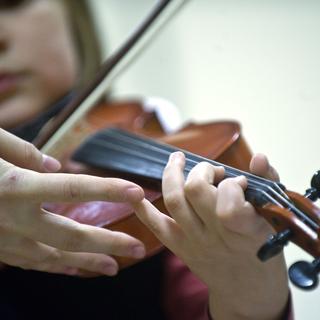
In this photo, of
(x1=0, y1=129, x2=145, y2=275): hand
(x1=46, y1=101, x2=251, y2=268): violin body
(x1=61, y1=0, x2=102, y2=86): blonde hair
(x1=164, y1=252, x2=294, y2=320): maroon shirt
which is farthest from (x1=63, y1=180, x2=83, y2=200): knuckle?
(x1=61, y1=0, x2=102, y2=86): blonde hair

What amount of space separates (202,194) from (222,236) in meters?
0.04

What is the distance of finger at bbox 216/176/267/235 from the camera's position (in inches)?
13.1

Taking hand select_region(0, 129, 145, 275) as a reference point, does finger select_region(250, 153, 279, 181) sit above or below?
above

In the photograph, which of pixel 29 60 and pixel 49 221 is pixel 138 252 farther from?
pixel 29 60

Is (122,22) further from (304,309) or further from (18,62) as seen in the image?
(304,309)

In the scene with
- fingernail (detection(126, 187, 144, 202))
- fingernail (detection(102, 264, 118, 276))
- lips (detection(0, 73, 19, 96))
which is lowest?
lips (detection(0, 73, 19, 96))

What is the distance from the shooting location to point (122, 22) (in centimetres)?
155

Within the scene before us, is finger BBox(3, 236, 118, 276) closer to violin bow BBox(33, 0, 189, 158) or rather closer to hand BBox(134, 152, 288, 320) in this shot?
hand BBox(134, 152, 288, 320)

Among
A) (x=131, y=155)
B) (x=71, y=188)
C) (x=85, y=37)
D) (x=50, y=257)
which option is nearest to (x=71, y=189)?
(x=71, y=188)

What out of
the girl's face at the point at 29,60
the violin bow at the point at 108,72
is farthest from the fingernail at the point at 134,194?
the girl's face at the point at 29,60

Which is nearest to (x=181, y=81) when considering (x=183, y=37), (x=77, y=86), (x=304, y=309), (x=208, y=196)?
(x=183, y=37)

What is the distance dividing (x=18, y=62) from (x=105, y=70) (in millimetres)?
191

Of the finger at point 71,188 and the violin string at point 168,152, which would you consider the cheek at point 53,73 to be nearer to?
the violin string at point 168,152

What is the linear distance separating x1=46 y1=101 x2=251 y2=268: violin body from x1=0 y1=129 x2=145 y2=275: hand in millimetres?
38
